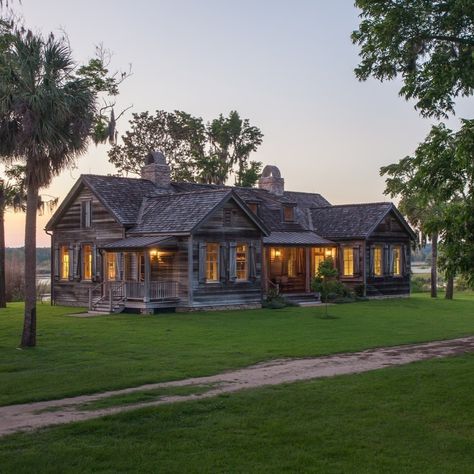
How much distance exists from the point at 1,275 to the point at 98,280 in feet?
19.3

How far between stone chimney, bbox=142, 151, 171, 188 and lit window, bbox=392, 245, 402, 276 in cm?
1495

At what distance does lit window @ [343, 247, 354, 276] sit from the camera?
139 feet

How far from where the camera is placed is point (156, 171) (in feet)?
132

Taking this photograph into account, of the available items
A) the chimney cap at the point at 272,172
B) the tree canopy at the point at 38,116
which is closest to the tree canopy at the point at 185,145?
the chimney cap at the point at 272,172

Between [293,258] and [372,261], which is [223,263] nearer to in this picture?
[293,258]

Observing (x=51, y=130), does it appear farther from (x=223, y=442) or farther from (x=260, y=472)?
(x=260, y=472)

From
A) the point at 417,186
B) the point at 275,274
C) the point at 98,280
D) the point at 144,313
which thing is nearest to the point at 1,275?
the point at 98,280

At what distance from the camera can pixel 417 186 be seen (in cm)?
1267

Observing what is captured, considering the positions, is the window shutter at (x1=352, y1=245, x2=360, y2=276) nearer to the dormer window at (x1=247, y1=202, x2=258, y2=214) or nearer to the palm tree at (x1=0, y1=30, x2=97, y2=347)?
the dormer window at (x1=247, y1=202, x2=258, y2=214)

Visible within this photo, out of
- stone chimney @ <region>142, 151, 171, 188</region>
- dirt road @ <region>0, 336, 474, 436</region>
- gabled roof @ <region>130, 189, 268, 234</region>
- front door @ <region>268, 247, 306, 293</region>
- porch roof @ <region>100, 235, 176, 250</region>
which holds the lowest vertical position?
dirt road @ <region>0, 336, 474, 436</region>

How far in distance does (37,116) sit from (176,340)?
7.82m

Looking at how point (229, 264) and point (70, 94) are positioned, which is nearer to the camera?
point (70, 94)

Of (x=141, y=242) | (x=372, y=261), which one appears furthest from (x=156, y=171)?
(x=372, y=261)

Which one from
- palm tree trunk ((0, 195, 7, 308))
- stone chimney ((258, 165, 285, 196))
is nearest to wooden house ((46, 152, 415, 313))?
stone chimney ((258, 165, 285, 196))
